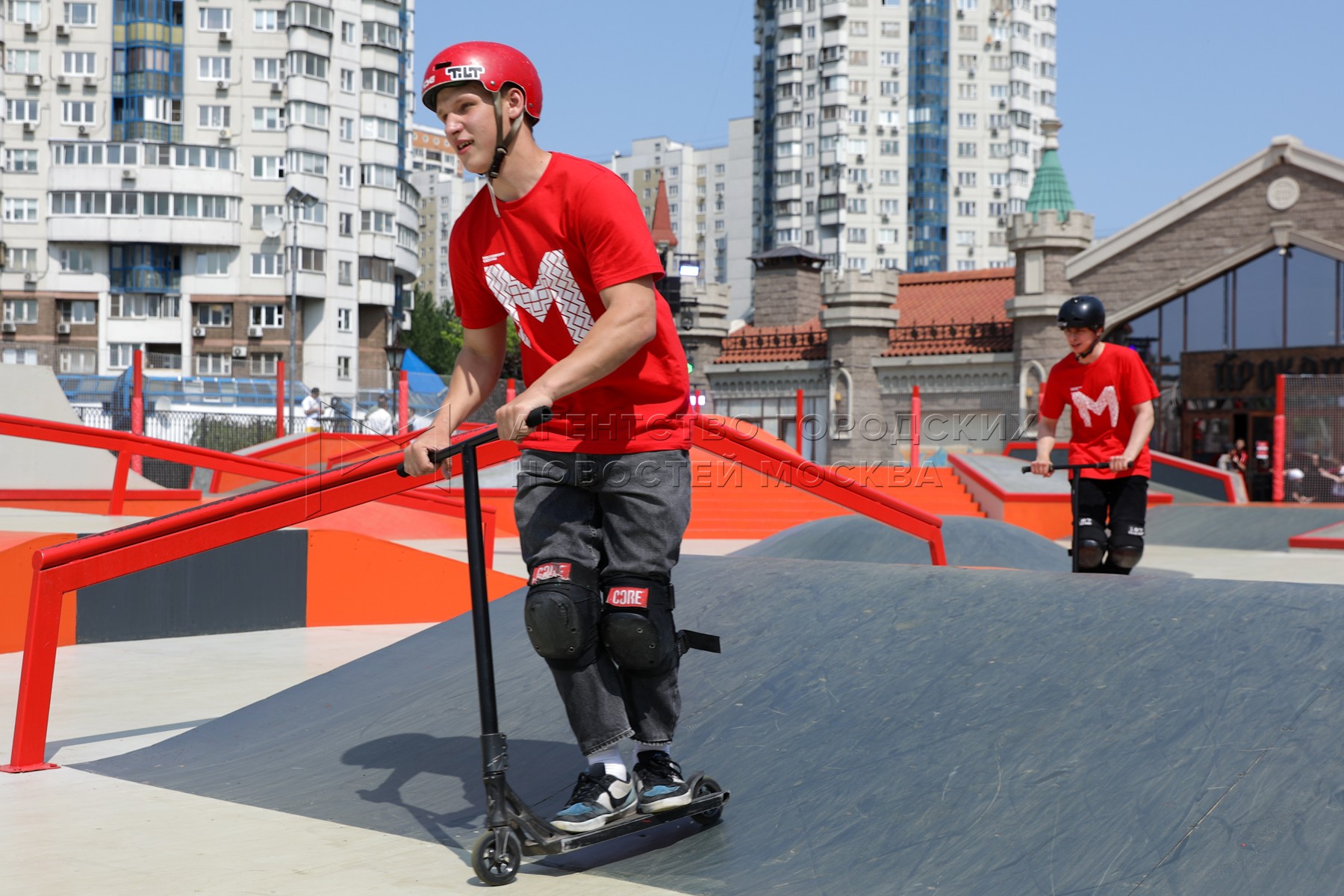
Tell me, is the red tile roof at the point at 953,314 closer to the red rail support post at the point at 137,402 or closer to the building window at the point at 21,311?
the red rail support post at the point at 137,402

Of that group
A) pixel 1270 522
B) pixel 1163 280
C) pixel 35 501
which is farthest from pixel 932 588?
pixel 1163 280

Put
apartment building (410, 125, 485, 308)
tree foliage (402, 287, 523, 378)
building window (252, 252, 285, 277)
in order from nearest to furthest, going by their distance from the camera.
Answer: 1. building window (252, 252, 285, 277)
2. tree foliage (402, 287, 523, 378)
3. apartment building (410, 125, 485, 308)

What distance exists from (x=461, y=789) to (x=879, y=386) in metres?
38.2

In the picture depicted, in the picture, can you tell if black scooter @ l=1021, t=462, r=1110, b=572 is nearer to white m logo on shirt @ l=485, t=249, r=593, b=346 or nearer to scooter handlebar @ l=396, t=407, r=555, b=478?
white m logo on shirt @ l=485, t=249, r=593, b=346

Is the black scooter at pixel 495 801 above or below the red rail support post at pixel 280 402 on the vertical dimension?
below

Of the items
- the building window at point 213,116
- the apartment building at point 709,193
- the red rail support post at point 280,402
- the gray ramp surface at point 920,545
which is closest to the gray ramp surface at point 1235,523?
the gray ramp surface at point 920,545

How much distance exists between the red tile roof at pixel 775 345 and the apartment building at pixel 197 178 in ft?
83.6

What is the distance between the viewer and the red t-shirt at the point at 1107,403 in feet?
20.5

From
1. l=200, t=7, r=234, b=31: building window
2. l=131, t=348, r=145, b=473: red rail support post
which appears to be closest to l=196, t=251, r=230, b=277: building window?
l=200, t=7, r=234, b=31: building window

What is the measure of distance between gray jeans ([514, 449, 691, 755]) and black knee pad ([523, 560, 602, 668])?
0.9 inches

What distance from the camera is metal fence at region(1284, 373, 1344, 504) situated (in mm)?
18703

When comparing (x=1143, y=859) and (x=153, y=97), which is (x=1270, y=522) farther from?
(x=153, y=97)

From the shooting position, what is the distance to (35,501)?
35.6ft

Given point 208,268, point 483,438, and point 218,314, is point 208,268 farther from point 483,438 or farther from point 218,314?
point 483,438
